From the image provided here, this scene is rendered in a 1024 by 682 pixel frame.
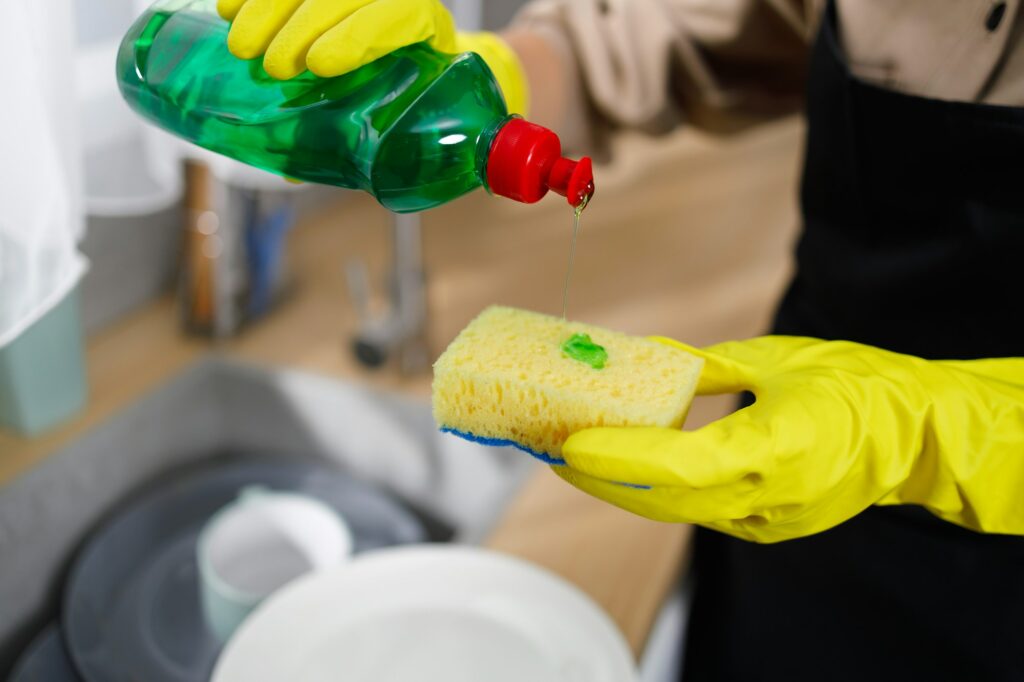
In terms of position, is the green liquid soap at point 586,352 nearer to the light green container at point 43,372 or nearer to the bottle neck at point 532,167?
the bottle neck at point 532,167

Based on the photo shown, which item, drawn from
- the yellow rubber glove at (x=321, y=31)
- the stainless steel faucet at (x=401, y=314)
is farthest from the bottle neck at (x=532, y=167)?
the stainless steel faucet at (x=401, y=314)

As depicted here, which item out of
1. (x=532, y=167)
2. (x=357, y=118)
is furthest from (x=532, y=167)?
(x=357, y=118)

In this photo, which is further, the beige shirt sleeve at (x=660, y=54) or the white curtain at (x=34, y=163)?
the beige shirt sleeve at (x=660, y=54)

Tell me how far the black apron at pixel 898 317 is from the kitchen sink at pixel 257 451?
0.32 metres

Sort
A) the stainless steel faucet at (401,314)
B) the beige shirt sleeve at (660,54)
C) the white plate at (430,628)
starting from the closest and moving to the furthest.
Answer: the white plate at (430,628) < the beige shirt sleeve at (660,54) < the stainless steel faucet at (401,314)

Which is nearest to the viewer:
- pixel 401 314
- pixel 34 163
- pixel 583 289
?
pixel 34 163

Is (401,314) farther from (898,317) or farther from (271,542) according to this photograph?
(898,317)

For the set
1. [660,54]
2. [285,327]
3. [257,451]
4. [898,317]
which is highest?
[660,54]

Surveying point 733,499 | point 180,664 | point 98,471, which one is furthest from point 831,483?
point 98,471

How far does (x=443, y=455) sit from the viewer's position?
3.48 ft

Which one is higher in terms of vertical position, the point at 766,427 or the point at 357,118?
the point at 357,118

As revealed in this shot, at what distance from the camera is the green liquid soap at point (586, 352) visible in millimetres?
595

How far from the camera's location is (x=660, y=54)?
0.99 meters

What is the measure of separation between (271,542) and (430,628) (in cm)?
25
